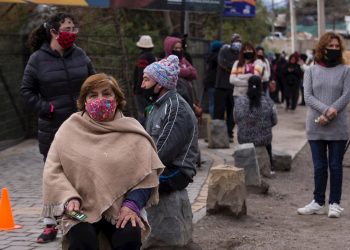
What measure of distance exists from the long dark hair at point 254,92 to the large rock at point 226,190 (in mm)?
2620

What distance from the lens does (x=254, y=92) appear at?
9875mm

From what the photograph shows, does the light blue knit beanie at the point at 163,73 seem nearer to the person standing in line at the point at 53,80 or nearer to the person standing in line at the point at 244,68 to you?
the person standing in line at the point at 53,80

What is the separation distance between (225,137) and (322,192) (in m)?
5.00

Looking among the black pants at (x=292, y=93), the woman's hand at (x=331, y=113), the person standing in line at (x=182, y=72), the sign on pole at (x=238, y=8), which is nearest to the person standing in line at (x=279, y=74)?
the black pants at (x=292, y=93)

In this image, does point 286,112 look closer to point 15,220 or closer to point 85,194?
point 15,220

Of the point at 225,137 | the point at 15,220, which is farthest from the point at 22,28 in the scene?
the point at 15,220

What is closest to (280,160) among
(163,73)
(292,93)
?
(163,73)

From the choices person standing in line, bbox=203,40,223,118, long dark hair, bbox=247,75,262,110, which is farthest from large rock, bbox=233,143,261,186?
person standing in line, bbox=203,40,223,118

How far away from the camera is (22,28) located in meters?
13.9

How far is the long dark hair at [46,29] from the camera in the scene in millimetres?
6187

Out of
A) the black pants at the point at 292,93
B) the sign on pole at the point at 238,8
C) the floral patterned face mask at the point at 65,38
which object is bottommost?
the black pants at the point at 292,93

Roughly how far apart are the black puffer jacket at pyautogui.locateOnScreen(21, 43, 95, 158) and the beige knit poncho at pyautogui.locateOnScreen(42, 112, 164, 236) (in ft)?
4.53

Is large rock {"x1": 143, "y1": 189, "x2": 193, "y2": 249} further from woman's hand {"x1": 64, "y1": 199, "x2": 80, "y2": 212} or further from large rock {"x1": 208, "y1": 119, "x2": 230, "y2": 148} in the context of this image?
large rock {"x1": 208, "y1": 119, "x2": 230, "y2": 148}

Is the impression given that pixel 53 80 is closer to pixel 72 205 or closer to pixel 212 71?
pixel 72 205
